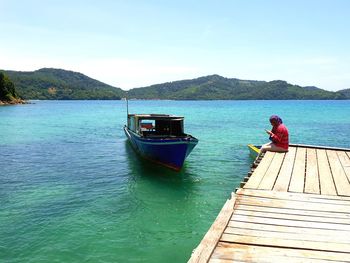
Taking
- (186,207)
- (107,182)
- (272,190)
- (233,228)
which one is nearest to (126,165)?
(107,182)

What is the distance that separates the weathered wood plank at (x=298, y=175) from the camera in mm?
8039

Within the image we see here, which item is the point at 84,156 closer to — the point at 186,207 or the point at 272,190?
the point at 186,207

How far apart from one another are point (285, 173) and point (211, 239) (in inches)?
193

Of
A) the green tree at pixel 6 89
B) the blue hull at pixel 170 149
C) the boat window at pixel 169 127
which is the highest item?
the green tree at pixel 6 89

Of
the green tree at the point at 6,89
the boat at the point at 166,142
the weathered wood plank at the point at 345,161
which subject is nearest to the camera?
the weathered wood plank at the point at 345,161

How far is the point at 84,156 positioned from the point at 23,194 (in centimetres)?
1059

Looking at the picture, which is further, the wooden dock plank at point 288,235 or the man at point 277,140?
the man at point 277,140

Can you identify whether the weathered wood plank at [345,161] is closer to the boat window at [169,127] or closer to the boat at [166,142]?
the boat at [166,142]

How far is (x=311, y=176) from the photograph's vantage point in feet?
29.9

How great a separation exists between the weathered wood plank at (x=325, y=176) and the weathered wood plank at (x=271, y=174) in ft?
3.81

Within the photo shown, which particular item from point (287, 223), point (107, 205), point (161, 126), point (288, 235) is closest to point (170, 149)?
point (161, 126)

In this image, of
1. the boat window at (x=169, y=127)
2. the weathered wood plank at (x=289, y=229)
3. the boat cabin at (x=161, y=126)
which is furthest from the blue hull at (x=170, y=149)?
the weathered wood plank at (x=289, y=229)

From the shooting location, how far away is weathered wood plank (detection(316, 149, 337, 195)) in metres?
7.94

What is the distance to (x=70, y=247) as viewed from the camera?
10.3m
